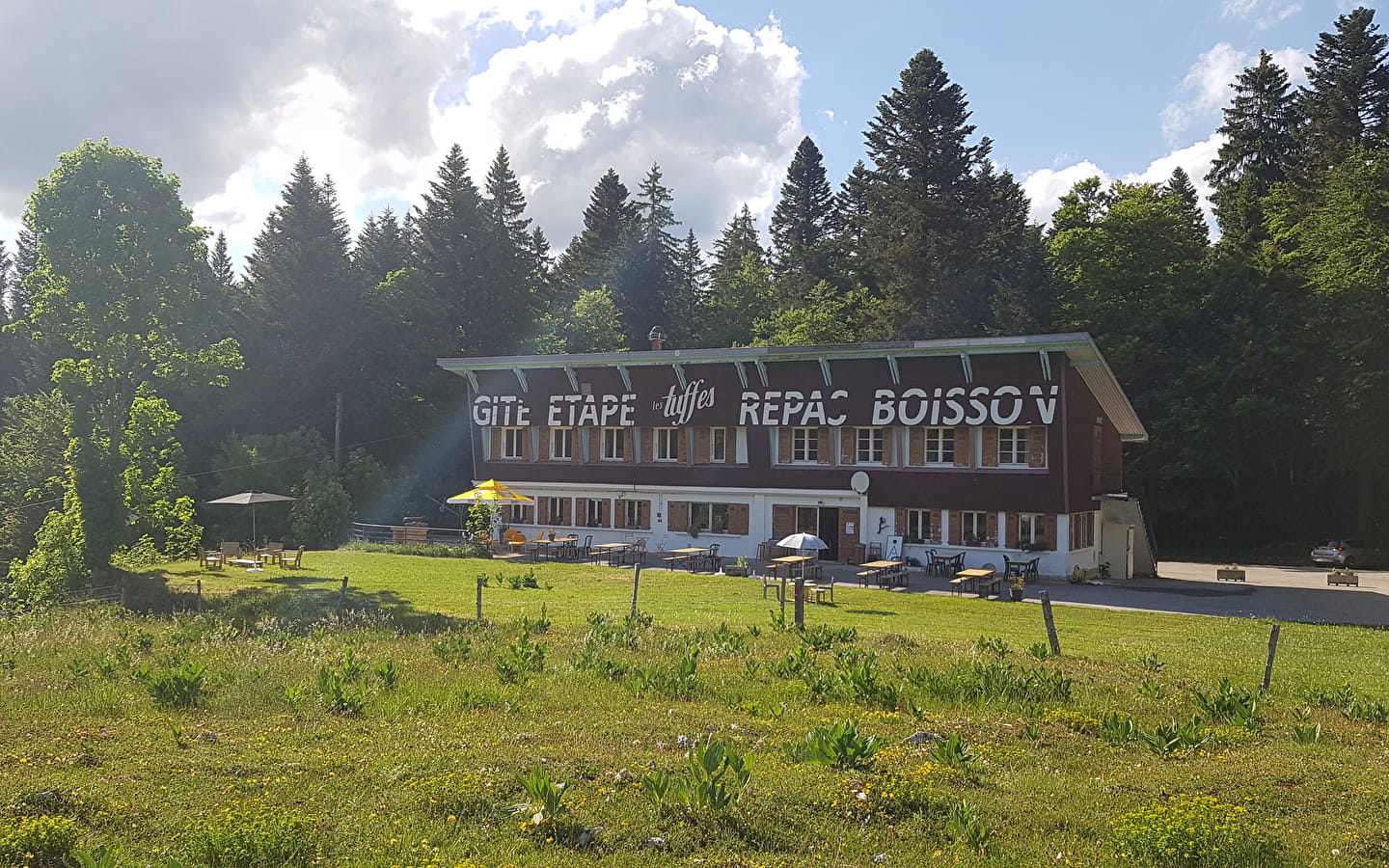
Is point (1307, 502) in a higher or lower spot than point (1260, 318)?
lower

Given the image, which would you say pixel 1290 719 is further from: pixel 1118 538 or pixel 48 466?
pixel 48 466

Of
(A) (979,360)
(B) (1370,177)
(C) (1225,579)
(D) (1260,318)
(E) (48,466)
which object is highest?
(B) (1370,177)

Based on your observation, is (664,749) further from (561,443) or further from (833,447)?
(561,443)

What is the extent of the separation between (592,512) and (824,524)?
10.9 m

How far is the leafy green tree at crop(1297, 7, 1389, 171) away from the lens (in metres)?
62.0

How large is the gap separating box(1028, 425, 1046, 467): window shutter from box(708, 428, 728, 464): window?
12295 millimetres

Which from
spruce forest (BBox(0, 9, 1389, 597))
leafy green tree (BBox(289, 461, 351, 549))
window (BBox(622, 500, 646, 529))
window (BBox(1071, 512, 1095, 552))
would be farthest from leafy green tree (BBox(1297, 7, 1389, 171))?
leafy green tree (BBox(289, 461, 351, 549))

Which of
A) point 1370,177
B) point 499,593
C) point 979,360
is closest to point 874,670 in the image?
point 499,593

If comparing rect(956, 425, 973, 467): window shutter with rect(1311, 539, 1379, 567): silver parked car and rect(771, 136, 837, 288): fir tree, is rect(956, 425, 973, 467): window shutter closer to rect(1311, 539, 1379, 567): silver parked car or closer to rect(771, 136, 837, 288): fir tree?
rect(1311, 539, 1379, 567): silver parked car

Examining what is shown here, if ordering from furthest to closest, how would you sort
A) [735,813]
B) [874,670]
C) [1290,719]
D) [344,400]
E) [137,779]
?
[344,400] → [874,670] → [1290,719] → [137,779] → [735,813]

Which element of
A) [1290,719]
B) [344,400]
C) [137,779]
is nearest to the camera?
[137,779]

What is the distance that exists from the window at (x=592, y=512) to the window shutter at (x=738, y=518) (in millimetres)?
6377

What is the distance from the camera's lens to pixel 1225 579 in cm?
4025

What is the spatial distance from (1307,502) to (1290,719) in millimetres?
52621
